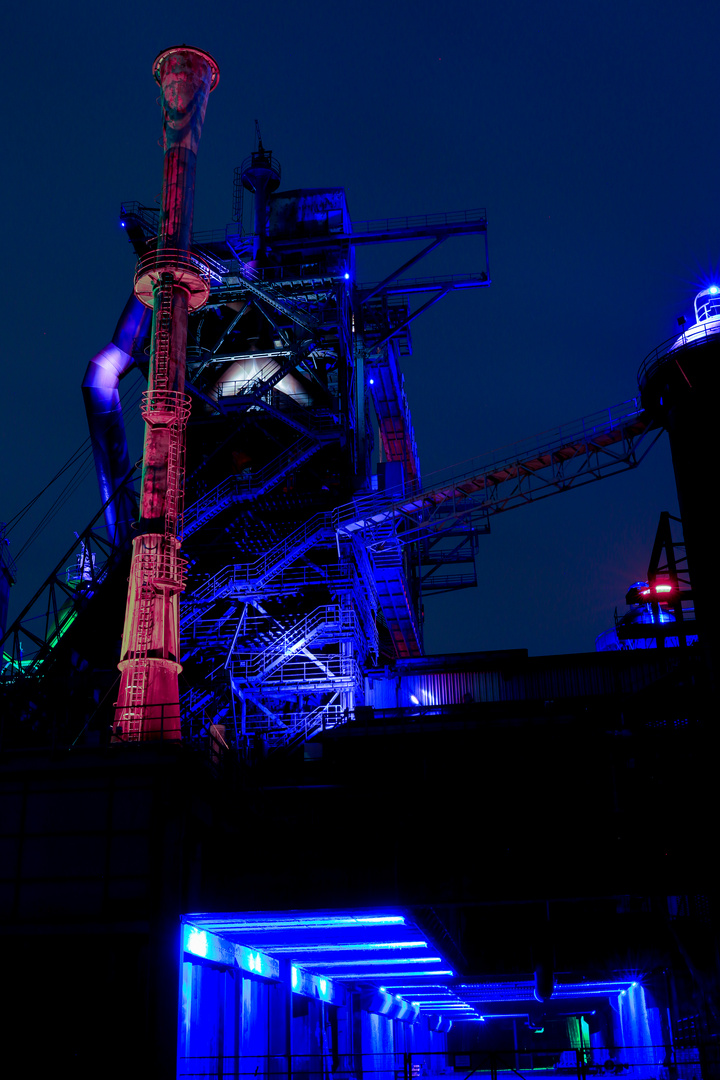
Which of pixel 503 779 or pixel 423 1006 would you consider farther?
pixel 423 1006

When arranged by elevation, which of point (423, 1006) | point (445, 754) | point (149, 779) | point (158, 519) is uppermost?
point (158, 519)

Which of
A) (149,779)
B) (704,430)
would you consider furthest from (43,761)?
(704,430)

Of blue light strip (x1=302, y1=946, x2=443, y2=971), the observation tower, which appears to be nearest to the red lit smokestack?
blue light strip (x1=302, y1=946, x2=443, y2=971)

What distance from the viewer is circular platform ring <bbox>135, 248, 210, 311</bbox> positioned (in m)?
38.8

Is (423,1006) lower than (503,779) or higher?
lower

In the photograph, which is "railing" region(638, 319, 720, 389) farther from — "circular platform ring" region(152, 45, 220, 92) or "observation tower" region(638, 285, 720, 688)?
"circular platform ring" region(152, 45, 220, 92)

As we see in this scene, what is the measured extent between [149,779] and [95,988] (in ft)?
16.3

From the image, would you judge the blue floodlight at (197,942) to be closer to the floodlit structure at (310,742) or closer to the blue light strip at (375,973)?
the floodlit structure at (310,742)

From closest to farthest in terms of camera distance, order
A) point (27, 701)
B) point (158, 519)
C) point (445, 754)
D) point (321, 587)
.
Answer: point (158, 519), point (445, 754), point (27, 701), point (321, 587)

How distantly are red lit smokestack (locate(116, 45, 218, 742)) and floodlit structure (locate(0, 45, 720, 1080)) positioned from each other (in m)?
0.11

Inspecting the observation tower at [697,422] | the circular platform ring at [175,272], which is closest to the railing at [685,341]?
the observation tower at [697,422]

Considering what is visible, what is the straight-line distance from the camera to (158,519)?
34938 mm

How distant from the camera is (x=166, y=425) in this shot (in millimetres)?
36312

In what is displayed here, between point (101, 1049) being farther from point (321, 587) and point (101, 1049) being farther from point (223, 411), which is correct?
point (223, 411)
